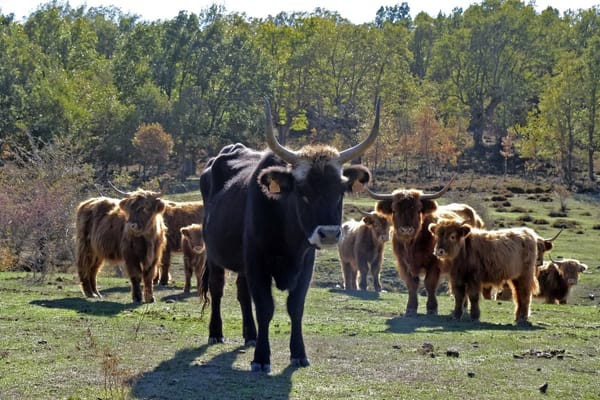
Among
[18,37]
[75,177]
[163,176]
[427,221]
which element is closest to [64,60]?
[18,37]

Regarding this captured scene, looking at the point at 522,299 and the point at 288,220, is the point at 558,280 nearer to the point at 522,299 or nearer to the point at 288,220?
the point at 522,299

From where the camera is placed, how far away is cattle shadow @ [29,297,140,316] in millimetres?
13539

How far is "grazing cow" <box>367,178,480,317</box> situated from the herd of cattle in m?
0.02

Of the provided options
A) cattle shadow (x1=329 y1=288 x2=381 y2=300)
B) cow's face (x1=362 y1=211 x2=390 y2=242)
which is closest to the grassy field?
cattle shadow (x1=329 y1=288 x2=381 y2=300)

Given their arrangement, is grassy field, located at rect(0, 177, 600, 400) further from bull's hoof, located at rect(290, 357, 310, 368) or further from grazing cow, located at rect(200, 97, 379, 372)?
grazing cow, located at rect(200, 97, 379, 372)

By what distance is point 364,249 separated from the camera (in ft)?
73.5

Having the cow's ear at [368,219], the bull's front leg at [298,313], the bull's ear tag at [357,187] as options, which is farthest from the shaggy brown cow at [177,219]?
the bull's front leg at [298,313]

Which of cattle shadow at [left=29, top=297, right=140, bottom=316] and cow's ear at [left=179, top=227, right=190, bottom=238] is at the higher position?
cow's ear at [left=179, top=227, right=190, bottom=238]

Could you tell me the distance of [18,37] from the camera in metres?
70.4

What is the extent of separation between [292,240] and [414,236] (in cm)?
630

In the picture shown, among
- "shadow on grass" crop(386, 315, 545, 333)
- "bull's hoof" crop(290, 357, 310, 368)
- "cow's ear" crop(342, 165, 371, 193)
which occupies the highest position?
"cow's ear" crop(342, 165, 371, 193)

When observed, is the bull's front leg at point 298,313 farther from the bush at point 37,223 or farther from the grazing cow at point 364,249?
the bush at point 37,223

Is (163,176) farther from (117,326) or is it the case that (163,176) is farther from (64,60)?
(117,326)

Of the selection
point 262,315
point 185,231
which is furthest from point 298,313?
point 185,231
